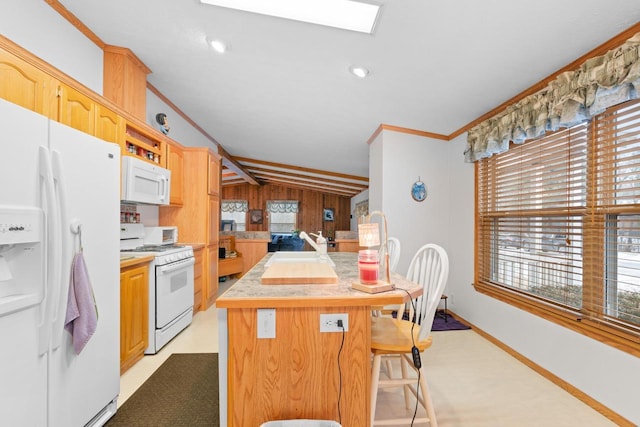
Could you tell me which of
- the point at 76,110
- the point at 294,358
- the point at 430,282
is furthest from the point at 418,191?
the point at 76,110

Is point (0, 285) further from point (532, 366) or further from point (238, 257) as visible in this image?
point (238, 257)

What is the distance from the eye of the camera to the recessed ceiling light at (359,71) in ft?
8.00

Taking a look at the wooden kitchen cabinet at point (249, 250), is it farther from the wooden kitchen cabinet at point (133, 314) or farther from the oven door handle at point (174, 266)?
the wooden kitchen cabinet at point (133, 314)

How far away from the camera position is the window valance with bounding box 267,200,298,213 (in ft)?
36.0

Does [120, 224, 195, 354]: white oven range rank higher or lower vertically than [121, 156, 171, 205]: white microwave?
lower

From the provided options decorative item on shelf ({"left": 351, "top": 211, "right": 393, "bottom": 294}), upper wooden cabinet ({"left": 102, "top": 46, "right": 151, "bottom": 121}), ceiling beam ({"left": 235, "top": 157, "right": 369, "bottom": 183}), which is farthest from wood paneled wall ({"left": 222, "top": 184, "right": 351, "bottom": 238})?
decorative item on shelf ({"left": 351, "top": 211, "right": 393, "bottom": 294})

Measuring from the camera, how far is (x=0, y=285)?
1.16 meters

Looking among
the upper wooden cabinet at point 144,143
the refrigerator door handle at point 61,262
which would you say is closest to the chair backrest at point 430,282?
the refrigerator door handle at point 61,262

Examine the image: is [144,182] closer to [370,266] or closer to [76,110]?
[76,110]

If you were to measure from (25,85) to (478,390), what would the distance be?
136 inches

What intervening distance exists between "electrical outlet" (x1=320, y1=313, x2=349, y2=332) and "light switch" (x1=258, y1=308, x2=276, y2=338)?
208 mm

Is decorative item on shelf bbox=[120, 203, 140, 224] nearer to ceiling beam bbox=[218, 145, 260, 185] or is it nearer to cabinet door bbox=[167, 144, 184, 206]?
cabinet door bbox=[167, 144, 184, 206]

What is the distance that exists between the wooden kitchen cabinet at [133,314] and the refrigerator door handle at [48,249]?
0.94m

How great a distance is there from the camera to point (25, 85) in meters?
1.69
